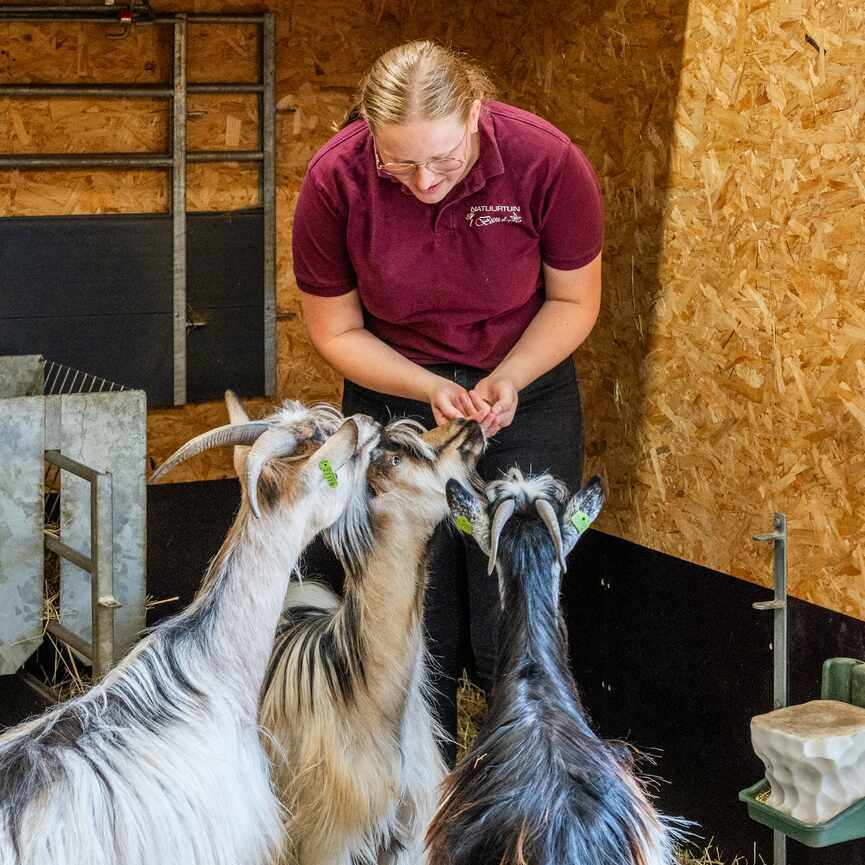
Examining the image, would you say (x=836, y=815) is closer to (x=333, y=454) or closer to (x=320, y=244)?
(x=333, y=454)

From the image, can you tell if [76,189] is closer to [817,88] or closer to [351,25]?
[351,25]

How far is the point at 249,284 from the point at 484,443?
2.09m

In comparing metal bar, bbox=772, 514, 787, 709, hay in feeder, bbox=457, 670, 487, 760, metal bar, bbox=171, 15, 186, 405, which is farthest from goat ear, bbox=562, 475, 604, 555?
metal bar, bbox=171, 15, 186, 405

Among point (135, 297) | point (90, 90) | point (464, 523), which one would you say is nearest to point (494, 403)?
point (464, 523)

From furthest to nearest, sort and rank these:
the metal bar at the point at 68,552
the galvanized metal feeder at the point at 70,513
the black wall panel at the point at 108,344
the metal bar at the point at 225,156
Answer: the metal bar at the point at 225,156, the black wall panel at the point at 108,344, the galvanized metal feeder at the point at 70,513, the metal bar at the point at 68,552

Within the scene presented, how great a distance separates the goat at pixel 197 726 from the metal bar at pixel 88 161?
1944 mm

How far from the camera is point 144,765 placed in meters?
2.26

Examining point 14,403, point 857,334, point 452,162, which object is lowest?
point 14,403

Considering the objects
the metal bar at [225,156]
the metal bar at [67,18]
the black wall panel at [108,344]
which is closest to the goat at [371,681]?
the black wall panel at [108,344]

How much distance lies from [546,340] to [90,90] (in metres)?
2.06

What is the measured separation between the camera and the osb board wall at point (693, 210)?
120 inches

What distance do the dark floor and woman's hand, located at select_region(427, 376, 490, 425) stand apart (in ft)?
3.56

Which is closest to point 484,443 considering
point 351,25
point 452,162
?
point 452,162

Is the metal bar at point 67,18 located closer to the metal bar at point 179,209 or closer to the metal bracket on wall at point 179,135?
the metal bracket on wall at point 179,135
